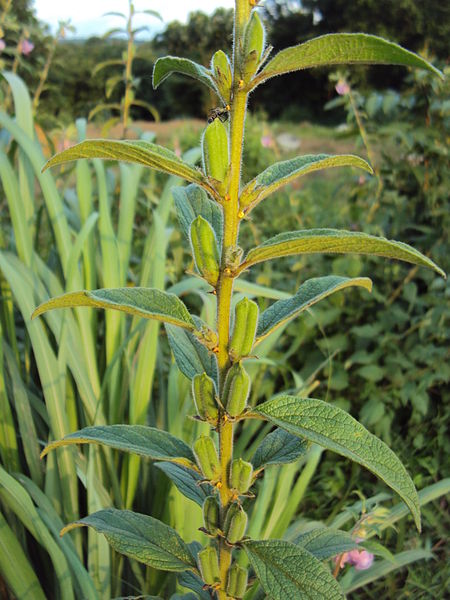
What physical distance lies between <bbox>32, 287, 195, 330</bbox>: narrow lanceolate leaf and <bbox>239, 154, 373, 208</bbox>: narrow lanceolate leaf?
0.12 metres

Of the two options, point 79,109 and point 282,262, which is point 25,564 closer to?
point 282,262

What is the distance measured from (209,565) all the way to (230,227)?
0.37 meters

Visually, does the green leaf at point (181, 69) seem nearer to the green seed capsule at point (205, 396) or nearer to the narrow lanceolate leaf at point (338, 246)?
the narrow lanceolate leaf at point (338, 246)

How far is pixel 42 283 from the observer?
4.81 ft

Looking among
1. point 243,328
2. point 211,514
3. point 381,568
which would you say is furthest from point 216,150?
point 381,568

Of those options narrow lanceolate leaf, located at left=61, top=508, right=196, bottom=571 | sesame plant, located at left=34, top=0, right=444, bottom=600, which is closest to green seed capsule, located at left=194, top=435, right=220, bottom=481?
sesame plant, located at left=34, top=0, right=444, bottom=600

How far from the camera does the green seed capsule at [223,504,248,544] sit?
2.14 feet

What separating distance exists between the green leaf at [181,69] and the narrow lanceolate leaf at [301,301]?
22cm

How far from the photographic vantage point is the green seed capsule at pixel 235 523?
65 centimetres

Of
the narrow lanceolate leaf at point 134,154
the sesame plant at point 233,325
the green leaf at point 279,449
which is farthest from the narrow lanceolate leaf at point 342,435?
the narrow lanceolate leaf at point 134,154

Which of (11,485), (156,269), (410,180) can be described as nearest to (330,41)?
(11,485)

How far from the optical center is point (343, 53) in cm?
52

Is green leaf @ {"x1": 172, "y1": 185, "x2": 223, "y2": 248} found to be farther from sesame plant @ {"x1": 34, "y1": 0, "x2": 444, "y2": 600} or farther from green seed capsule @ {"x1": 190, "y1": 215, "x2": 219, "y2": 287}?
green seed capsule @ {"x1": 190, "y1": 215, "x2": 219, "y2": 287}

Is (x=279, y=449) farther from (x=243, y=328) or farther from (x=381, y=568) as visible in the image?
(x=381, y=568)
